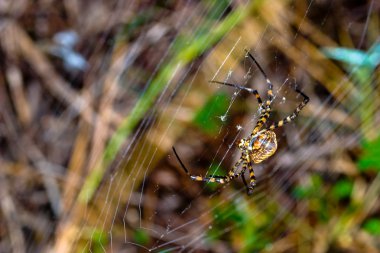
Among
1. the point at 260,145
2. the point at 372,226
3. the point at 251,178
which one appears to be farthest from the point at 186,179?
the point at 372,226

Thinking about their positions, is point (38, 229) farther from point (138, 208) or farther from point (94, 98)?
point (94, 98)

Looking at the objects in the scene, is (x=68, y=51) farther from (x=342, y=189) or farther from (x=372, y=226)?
(x=372, y=226)

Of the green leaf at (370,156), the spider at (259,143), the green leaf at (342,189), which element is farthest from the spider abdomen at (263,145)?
the green leaf at (342,189)

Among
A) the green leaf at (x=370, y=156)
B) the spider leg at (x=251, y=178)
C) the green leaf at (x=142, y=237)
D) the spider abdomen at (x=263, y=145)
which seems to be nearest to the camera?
the spider abdomen at (x=263, y=145)

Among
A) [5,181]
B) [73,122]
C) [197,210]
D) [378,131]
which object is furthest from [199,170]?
[5,181]

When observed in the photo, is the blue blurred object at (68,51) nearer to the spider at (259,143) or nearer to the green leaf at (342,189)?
the spider at (259,143)

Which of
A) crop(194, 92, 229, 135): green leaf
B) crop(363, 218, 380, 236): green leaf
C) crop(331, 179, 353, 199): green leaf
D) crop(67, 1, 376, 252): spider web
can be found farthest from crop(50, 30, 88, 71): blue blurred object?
crop(363, 218, 380, 236): green leaf
